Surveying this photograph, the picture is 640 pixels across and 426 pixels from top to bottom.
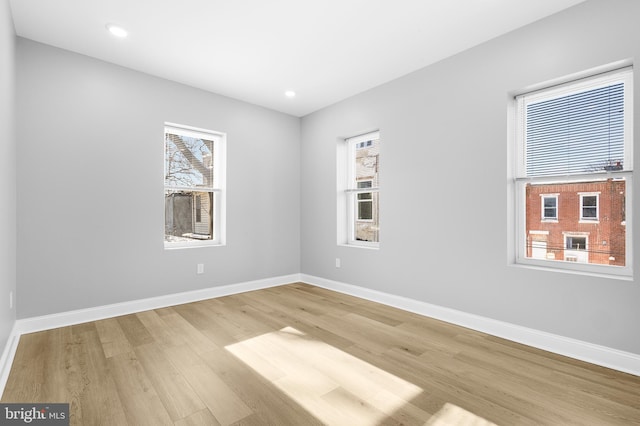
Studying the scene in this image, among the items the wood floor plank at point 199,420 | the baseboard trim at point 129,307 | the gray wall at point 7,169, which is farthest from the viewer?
the baseboard trim at point 129,307

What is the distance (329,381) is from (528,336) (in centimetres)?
179

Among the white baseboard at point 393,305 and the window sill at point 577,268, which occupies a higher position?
the window sill at point 577,268

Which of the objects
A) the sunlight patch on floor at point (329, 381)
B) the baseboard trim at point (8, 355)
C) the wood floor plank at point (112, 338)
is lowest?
the sunlight patch on floor at point (329, 381)

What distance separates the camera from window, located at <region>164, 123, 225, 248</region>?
388 centimetres

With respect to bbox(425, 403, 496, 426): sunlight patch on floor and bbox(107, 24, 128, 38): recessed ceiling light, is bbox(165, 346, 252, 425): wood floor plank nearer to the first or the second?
bbox(425, 403, 496, 426): sunlight patch on floor

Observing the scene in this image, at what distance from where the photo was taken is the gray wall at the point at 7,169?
2.15 metres

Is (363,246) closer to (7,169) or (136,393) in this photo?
(136,393)

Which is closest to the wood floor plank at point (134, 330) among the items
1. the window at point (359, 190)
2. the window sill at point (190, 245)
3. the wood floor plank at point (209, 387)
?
the wood floor plank at point (209, 387)

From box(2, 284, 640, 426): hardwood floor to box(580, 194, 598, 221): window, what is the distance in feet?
3.67

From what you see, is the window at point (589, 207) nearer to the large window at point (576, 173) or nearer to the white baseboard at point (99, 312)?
the large window at point (576, 173)

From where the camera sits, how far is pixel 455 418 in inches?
66.3

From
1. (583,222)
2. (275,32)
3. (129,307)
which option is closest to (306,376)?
(129,307)

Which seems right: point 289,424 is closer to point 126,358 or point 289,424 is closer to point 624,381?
point 126,358

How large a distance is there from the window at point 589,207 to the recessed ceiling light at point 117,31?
13.6 ft
